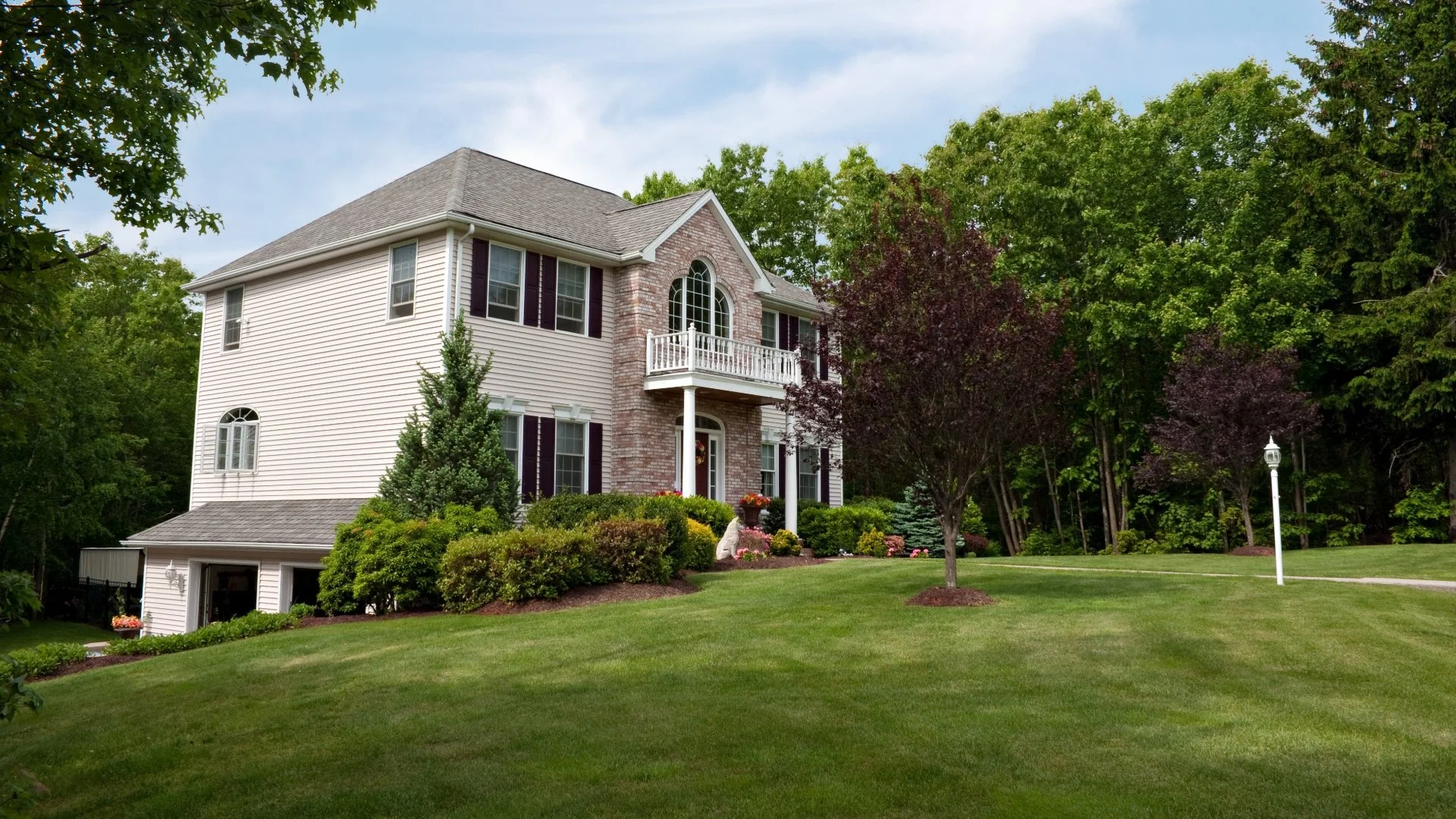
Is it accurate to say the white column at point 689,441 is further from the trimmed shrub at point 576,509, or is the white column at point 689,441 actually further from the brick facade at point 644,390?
the trimmed shrub at point 576,509

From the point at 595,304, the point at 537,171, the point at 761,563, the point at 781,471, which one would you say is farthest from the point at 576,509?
the point at 537,171

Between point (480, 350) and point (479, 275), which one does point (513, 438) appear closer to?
point (480, 350)

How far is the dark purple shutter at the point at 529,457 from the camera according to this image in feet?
63.2

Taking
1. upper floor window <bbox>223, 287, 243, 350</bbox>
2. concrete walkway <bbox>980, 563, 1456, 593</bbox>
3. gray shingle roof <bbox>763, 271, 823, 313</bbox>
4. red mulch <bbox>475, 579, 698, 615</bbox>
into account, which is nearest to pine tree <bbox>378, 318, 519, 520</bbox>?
red mulch <bbox>475, 579, 698, 615</bbox>

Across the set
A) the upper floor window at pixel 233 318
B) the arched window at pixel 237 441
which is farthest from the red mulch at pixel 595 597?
the upper floor window at pixel 233 318

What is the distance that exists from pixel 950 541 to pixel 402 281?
39.0 ft

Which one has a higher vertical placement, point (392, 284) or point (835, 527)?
point (392, 284)

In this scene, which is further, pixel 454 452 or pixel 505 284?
pixel 505 284

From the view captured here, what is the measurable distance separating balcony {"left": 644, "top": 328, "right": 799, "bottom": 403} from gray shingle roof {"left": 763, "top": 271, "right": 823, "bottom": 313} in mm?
2245

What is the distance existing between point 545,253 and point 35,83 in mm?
14429

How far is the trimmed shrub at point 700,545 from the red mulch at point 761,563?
1.03ft

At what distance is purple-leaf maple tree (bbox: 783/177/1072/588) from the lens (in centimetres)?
1164

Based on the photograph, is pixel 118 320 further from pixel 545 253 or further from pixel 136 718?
pixel 136 718

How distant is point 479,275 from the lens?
62.3 ft
